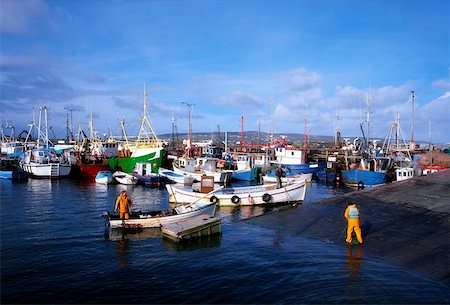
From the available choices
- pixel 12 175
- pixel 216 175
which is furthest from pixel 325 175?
pixel 12 175

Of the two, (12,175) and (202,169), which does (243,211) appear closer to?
(202,169)

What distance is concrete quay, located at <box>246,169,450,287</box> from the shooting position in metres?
15.1

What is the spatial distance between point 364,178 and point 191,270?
3378 centimetres

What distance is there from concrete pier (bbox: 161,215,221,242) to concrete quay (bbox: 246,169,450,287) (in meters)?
4.03

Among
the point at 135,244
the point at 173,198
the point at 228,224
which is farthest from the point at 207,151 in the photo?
the point at 135,244

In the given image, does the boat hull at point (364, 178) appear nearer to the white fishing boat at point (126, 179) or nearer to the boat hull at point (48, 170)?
the white fishing boat at point (126, 179)

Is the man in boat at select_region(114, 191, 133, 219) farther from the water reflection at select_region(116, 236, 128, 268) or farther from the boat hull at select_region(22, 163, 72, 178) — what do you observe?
the boat hull at select_region(22, 163, 72, 178)

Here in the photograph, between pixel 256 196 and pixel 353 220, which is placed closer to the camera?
pixel 353 220

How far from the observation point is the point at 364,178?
43.4m

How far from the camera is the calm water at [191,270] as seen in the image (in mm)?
12125

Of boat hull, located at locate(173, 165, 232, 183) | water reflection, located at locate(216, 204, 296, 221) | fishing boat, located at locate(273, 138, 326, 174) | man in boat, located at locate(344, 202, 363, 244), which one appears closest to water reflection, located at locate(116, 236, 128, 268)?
water reflection, located at locate(216, 204, 296, 221)

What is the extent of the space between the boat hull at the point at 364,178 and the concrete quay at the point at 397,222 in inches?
579

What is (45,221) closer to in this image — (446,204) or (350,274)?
(350,274)

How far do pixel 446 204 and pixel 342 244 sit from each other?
7.80 m
